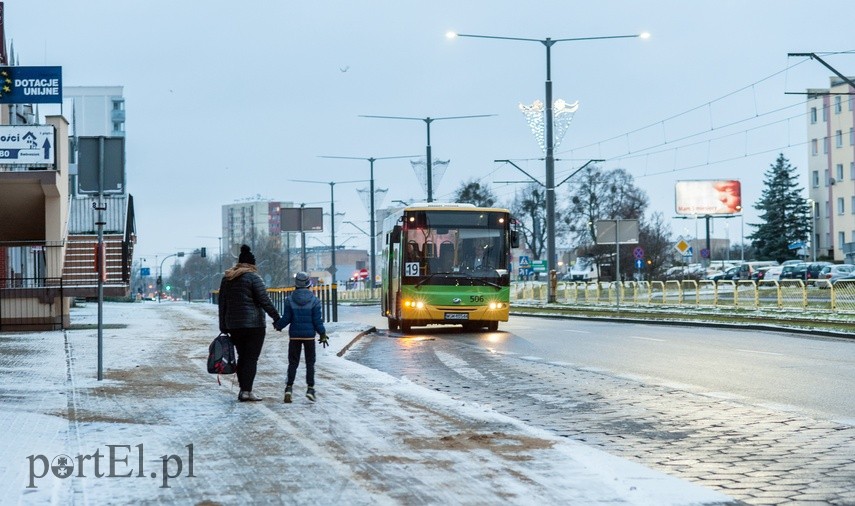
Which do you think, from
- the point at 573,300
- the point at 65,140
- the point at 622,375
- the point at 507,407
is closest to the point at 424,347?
the point at 622,375

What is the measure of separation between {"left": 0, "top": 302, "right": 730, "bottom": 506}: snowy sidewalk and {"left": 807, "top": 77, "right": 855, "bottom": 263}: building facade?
8960cm

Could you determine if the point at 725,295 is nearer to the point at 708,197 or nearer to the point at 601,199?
the point at 708,197

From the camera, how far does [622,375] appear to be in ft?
56.2

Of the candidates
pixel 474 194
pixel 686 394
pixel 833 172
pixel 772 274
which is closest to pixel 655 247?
pixel 772 274

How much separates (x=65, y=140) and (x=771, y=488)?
97.8ft

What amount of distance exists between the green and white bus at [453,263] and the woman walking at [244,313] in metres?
17.2

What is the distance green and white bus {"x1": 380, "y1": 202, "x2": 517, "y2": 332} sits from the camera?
30.8 metres

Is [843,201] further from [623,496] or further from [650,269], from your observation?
[623,496]

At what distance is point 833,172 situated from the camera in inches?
4151

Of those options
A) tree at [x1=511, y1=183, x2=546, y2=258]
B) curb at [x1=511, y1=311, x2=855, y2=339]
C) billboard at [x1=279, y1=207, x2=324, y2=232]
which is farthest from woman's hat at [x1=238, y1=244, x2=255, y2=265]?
tree at [x1=511, y1=183, x2=546, y2=258]

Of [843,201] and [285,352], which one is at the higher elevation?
[843,201]

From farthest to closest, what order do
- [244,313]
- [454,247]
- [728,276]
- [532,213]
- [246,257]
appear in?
[532,213] → [728,276] → [454,247] → [246,257] → [244,313]

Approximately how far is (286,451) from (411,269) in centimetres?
2152

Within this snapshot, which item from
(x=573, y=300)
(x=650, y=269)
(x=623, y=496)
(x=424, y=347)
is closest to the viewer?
(x=623, y=496)
